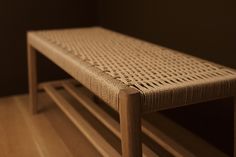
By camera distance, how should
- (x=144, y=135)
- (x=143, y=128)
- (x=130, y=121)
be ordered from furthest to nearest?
(x=144, y=135) < (x=143, y=128) < (x=130, y=121)

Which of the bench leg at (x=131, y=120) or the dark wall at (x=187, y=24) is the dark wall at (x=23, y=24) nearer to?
the dark wall at (x=187, y=24)

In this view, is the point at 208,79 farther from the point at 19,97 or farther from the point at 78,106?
the point at 19,97

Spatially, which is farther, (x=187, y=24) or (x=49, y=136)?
(x=49, y=136)

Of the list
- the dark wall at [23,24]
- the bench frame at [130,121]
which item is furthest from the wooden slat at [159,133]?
the dark wall at [23,24]

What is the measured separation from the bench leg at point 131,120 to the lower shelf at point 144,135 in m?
0.27

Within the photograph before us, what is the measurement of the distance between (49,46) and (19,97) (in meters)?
0.82

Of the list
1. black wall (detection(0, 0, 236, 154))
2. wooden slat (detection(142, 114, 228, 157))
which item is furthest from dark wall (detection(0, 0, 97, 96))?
wooden slat (detection(142, 114, 228, 157))

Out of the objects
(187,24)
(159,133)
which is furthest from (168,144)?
(187,24)

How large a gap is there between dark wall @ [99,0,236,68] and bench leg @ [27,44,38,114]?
0.49 metres

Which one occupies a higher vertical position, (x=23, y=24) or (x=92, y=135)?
(x=23, y=24)

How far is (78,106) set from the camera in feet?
5.75

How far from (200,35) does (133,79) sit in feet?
1.71

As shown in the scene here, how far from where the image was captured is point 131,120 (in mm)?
684

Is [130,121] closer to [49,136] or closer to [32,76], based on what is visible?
[49,136]
